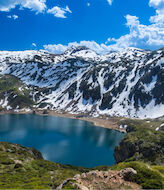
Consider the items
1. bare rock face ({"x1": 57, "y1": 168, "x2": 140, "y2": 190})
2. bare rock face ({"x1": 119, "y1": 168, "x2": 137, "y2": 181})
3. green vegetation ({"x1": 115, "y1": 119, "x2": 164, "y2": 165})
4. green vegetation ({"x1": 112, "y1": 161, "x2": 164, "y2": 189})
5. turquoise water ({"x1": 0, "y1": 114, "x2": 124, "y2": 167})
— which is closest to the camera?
green vegetation ({"x1": 112, "y1": 161, "x2": 164, "y2": 189})

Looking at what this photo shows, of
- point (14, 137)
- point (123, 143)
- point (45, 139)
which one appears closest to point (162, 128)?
point (123, 143)

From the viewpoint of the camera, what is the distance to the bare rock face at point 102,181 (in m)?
18.9

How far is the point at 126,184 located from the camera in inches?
758

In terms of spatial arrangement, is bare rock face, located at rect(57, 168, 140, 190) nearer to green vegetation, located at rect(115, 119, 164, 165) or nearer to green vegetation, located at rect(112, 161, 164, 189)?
green vegetation, located at rect(112, 161, 164, 189)

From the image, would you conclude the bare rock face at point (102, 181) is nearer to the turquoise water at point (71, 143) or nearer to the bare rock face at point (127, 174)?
the bare rock face at point (127, 174)

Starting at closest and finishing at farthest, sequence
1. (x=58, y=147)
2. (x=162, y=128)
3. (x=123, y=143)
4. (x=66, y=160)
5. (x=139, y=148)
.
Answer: (x=139, y=148) → (x=123, y=143) → (x=66, y=160) → (x=58, y=147) → (x=162, y=128)

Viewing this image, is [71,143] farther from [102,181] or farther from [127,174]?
[102,181]

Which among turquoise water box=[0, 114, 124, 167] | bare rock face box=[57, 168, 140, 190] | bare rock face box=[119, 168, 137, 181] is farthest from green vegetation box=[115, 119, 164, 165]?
bare rock face box=[57, 168, 140, 190]

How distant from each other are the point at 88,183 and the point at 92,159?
77581mm

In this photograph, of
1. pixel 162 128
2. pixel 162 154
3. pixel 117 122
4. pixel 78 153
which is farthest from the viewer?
pixel 117 122

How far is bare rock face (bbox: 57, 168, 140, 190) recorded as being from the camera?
18.9 meters

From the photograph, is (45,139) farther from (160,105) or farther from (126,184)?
(160,105)

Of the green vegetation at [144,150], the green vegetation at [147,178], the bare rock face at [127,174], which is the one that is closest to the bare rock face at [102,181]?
the bare rock face at [127,174]

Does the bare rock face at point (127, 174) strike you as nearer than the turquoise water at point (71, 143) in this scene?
Yes
